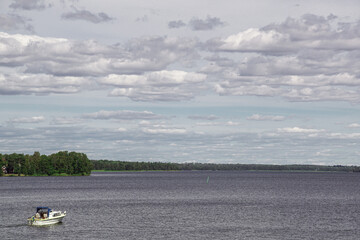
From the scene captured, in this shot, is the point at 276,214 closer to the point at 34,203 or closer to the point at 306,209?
the point at 306,209

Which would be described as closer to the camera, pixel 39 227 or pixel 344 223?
pixel 39 227

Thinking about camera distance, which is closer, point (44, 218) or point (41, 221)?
point (41, 221)

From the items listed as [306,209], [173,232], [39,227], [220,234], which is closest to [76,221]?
[39,227]

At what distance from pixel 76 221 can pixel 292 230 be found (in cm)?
4097

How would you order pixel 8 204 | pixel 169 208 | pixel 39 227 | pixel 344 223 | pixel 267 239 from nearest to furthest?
pixel 267 239, pixel 39 227, pixel 344 223, pixel 169 208, pixel 8 204

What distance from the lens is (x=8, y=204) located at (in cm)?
14450

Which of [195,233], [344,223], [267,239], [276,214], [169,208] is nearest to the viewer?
[267,239]

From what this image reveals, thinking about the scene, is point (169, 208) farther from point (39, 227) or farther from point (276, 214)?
point (39, 227)

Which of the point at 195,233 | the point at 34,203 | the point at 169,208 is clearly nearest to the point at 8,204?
the point at 34,203

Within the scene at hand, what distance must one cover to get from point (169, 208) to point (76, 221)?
1292 inches

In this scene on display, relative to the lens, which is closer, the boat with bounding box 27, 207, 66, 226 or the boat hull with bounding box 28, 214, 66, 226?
the boat hull with bounding box 28, 214, 66, 226

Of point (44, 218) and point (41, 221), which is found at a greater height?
point (44, 218)

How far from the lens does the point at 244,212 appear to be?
122312mm

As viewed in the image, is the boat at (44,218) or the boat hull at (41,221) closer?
the boat hull at (41,221)
